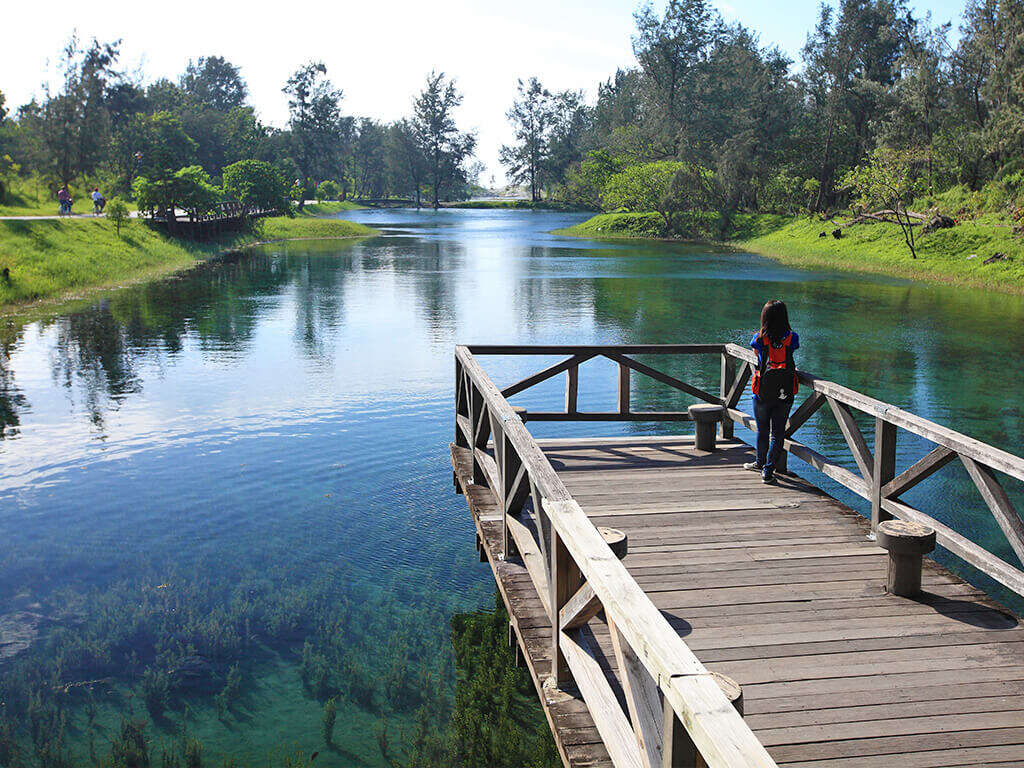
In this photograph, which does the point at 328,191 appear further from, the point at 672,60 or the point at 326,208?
the point at 672,60

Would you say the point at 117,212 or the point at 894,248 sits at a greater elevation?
the point at 117,212

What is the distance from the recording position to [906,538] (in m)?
6.24

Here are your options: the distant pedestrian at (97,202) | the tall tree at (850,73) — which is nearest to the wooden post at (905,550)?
the distant pedestrian at (97,202)

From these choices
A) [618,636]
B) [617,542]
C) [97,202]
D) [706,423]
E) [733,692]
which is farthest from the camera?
[97,202]

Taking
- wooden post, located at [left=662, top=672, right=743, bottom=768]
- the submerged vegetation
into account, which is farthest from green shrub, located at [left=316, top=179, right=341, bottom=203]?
wooden post, located at [left=662, top=672, right=743, bottom=768]

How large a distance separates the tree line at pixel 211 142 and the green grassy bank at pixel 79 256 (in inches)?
185

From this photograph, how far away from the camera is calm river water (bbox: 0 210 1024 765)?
7699mm

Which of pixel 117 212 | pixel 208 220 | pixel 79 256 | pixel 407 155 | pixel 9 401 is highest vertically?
pixel 407 155

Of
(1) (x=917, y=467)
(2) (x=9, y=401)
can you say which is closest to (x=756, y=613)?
(1) (x=917, y=467)

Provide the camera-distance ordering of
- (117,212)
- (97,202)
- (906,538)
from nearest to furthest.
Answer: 1. (906,538)
2. (117,212)
3. (97,202)

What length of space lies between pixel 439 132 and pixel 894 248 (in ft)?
391

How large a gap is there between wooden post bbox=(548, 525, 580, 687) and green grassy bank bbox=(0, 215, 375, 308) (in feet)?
97.6

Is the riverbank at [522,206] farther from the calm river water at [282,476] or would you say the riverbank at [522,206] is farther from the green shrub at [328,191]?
the calm river water at [282,476]

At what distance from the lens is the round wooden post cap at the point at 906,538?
6.25 meters
